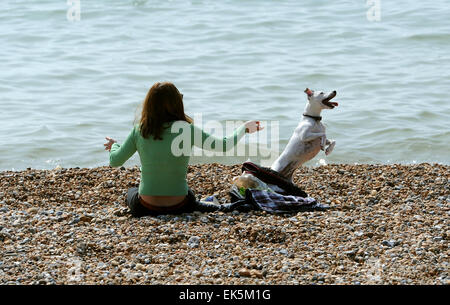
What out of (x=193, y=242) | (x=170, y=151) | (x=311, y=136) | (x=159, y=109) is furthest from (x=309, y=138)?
(x=193, y=242)

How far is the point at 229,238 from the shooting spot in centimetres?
607

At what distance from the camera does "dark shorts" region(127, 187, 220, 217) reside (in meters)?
6.68

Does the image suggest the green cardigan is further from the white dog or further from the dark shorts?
the white dog

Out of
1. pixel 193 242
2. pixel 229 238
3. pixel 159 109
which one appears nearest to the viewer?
pixel 193 242

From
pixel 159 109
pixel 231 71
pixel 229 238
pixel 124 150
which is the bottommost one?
pixel 229 238

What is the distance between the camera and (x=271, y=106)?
1277 centimetres

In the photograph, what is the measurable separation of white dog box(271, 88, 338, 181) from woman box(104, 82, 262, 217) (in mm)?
551

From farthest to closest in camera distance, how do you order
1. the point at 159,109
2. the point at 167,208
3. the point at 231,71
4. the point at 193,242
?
the point at 231,71, the point at 167,208, the point at 159,109, the point at 193,242

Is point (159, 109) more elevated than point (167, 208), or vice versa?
point (159, 109)

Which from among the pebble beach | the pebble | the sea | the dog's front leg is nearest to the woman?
the pebble beach

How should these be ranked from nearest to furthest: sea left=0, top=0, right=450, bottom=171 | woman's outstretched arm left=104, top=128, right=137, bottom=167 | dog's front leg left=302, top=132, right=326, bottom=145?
woman's outstretched arm left=104, top=128, right=137, bottom=167
dog's front leg left=302, top=132, right=326, bottom=145
sea left=0, top=0, right=450, bottom=171

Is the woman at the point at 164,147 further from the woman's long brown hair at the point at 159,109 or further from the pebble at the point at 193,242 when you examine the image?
the pebble at the point at 193,242

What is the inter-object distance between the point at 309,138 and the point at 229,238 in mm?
1423

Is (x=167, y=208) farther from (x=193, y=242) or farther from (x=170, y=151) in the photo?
(x=193, y=242)
